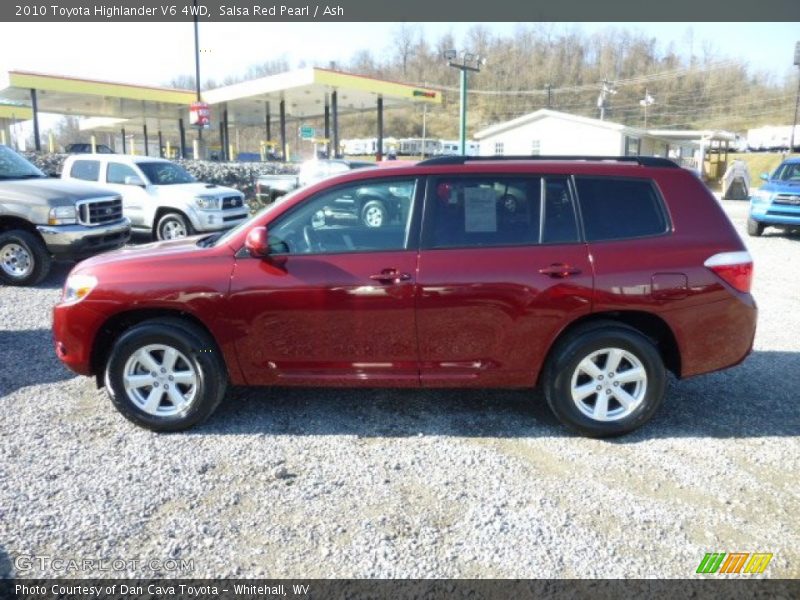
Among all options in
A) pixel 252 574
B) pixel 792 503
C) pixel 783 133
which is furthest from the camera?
pixel 783 133

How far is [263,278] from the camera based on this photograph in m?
4.00

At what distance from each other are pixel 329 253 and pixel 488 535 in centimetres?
199

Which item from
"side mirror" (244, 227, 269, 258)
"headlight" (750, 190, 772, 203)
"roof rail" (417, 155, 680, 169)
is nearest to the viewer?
"side mirror" (244, 227, 269, 258)

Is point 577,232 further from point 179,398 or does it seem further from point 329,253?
point 179,398

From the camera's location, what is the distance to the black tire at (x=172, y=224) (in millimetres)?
11883

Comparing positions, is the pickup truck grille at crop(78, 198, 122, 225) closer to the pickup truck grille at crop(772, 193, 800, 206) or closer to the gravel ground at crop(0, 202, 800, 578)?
the gravel ground at crop(0, 202, 800, 578)

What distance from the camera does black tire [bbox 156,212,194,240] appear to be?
11.9 meters

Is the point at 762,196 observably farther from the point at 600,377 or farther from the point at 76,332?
the point at 76,332

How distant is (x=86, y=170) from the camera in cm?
1213

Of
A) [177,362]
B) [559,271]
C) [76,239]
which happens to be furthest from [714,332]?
[76,239]

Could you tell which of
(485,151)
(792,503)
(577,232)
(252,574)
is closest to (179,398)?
(252,574)

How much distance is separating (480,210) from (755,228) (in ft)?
43.2

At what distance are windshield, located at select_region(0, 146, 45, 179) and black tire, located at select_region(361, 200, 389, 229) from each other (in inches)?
296

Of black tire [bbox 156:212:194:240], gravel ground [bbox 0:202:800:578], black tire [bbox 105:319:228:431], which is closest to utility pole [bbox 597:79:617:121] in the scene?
black tire [bbox 156:212:194:240]
